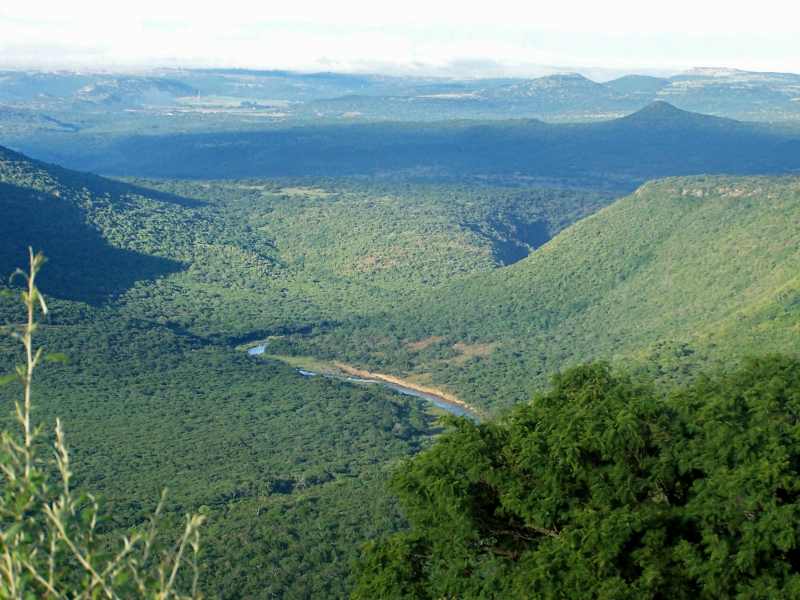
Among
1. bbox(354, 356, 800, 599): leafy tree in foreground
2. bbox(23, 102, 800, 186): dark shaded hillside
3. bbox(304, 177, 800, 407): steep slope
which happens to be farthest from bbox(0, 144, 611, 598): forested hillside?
bbox(23, 102, 800, 186): dark shaded hillside

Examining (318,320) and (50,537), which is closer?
(50,537)

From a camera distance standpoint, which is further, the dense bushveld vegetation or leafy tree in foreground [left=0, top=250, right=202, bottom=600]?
the dense bushveld vegetation

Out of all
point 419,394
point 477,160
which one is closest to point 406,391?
point 419,394

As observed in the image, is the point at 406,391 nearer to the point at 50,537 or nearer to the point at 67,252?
the point at 67,252

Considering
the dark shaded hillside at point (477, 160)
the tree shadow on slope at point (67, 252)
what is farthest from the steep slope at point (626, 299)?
the dark shaded hillside at point (477, 160)

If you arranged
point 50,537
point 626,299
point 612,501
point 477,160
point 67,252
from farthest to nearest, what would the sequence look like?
point 477,160 < point 67,252 < point 626,299 < point 612,501 < point 50,537

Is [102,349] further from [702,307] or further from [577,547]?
[577,547]

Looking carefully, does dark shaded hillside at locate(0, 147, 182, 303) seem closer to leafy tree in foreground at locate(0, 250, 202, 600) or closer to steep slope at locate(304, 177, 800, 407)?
steep slope at locate(304, 177, 800, 407)
